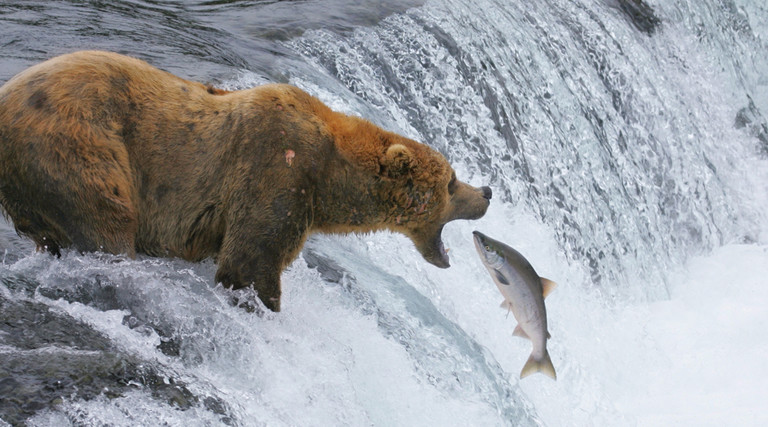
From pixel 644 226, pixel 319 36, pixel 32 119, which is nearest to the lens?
pixel 32 119

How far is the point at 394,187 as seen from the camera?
4219mm

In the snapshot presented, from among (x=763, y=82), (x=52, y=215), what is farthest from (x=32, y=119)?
(x=763, y=82)

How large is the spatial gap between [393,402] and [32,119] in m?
2.03

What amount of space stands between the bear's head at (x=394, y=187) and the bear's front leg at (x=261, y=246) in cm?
36

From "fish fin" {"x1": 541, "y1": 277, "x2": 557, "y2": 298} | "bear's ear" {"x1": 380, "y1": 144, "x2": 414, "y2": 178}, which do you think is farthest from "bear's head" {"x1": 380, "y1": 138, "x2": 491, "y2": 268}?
"fish fin" {"x1": 541, "y1": 277, "x2": 557, "y2": 298}

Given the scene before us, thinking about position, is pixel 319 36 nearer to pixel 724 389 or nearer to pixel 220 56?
pixel 220 56

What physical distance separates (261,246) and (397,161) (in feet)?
2.55

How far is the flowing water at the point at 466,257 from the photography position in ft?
11.2

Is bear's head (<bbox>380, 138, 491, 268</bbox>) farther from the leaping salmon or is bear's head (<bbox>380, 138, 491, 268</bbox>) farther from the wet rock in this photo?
the wet rock

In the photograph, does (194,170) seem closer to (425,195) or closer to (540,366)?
(425,195)

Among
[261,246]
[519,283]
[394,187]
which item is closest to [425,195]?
[394,187]

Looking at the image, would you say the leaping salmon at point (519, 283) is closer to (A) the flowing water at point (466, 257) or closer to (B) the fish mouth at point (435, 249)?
(B) the fish mouth at point (435, 249)

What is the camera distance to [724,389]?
687cm

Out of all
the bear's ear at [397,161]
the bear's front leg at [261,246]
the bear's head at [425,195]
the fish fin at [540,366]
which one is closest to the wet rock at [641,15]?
the bear's head at [425,195]
